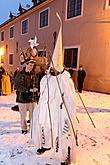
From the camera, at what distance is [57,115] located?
4.10 m

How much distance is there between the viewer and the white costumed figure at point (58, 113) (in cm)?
399

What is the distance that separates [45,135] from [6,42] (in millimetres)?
26761

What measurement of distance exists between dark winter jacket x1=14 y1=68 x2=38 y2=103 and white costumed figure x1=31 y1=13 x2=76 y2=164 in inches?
46.2

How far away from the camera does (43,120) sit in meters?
4.24

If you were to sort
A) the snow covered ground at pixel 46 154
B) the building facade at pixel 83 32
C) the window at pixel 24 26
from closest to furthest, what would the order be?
1. the snow covered ground at pixel 46 154
2. the building facade at pixel 83 32
3. the window at pixel 24 26

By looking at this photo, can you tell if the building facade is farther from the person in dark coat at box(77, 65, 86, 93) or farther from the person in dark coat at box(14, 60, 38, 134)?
the person in dark coat at box(14, 60, 38, 134)

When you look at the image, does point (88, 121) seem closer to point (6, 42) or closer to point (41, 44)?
point (41, 44)

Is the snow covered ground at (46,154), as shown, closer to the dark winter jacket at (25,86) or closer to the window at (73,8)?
the dark winter jacket at (25,86)

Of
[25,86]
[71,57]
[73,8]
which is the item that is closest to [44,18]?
[73,8]

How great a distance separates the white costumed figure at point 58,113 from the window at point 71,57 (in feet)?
38.8

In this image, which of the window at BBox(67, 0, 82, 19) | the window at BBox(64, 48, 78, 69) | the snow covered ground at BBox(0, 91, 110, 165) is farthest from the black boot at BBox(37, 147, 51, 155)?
the window at BBox(67, 0, 82, 19)

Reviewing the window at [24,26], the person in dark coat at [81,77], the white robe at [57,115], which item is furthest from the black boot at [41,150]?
the window at [24,26]

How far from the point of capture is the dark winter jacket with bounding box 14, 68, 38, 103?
18.0ft

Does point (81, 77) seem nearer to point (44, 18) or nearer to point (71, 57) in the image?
point (71, 57)
